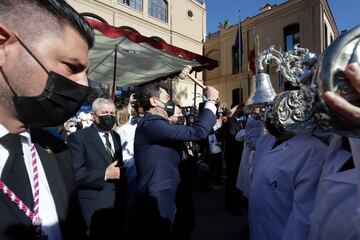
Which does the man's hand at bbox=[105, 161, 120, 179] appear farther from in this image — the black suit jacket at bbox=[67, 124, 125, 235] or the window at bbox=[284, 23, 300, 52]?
the window at bbox=[284, 23, 300, 52]

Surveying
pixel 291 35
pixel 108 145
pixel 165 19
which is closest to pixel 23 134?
pixel 108 145

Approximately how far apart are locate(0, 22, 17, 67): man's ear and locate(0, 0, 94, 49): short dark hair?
4cm

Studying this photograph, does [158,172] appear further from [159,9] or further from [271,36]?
[271,36]

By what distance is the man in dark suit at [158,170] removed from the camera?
2.47 metres

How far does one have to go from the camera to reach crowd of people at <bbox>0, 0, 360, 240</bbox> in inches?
40.4

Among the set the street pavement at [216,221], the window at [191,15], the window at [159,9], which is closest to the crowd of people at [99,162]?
the street pavement at [216,221]

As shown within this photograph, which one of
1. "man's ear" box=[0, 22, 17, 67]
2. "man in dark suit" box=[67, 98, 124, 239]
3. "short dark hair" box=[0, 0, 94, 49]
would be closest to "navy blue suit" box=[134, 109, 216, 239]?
"man in dark suit" box=[67, 98, 124, 239]

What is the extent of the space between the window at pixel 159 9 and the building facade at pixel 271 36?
471 centimetres

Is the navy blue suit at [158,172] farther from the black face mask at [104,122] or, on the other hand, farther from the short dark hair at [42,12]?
the short dark hair at [42,12]

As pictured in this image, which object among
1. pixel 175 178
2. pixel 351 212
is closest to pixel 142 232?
pixel 175 178

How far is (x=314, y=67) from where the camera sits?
2.50 feet

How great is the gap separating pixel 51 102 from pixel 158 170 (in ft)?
4.93

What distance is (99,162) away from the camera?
2.81 meters

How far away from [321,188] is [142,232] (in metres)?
1.70
